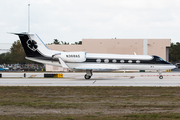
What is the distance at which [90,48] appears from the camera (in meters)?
66.2

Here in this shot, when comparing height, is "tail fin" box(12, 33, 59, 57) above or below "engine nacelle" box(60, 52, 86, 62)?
above

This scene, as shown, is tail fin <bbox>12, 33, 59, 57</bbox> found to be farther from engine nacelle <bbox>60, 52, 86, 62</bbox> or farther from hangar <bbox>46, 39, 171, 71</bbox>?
hangar <bbox>46, 39, 171, 71</bbox>

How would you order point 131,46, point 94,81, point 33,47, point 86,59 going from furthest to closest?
point 131,46
point 33,47
point 86,59
point 94,81

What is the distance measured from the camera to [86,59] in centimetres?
3078

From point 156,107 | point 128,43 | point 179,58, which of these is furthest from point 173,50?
point 156,107

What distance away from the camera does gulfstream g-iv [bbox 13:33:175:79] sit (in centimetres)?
3066

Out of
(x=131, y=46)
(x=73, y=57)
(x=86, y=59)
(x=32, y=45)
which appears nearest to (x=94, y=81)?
(x=86, y=59)

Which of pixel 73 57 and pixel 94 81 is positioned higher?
pixel 73 57

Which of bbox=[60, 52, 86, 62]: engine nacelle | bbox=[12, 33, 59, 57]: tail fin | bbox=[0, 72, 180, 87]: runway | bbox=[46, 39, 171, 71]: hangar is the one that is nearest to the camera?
bbox=[0, 72, 180, 87]: runway

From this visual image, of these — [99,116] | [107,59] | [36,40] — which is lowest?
[99,116]

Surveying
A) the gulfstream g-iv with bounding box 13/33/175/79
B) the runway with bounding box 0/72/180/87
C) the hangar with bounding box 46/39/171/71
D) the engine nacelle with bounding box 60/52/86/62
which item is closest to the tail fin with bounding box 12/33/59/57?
the gulfstream g-iv with bounding box 13/33/175/79

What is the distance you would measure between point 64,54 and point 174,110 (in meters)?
21.7

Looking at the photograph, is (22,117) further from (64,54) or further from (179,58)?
(179,58)

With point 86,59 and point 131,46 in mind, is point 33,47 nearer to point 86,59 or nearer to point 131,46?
point 86,59
